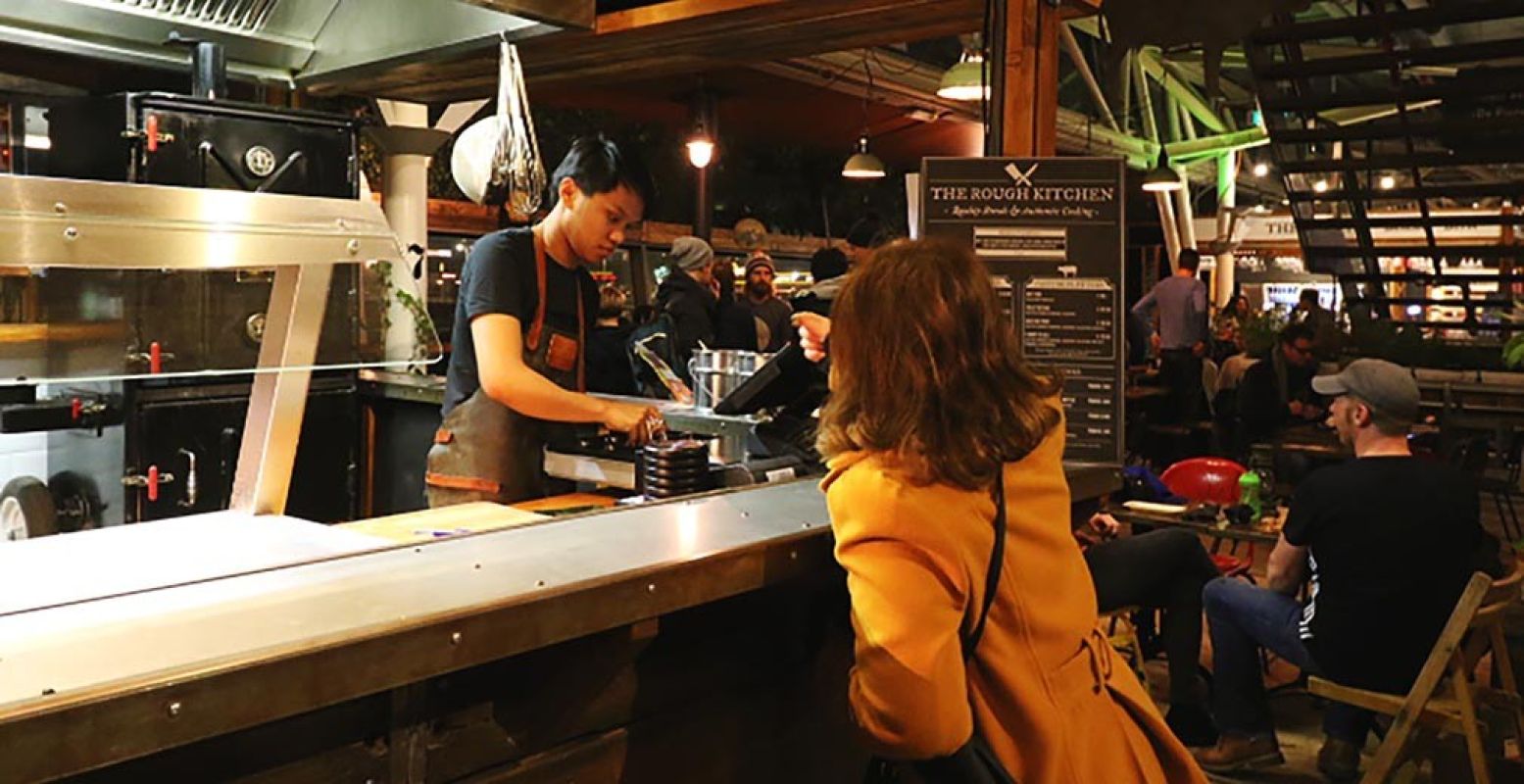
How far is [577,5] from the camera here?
132 inches

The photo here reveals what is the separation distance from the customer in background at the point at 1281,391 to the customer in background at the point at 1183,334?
170 cm

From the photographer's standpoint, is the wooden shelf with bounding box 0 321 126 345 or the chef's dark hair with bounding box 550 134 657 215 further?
the chef's dark hair with bounding box 550 134 657 215

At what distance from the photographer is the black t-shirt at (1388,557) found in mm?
3730

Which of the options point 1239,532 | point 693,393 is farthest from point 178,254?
point 1239,532

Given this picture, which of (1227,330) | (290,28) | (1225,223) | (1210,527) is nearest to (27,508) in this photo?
(290,28)

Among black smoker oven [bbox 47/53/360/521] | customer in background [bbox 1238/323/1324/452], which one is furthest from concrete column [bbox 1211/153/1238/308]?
black smoker oven [bbox 47/53/360/521]

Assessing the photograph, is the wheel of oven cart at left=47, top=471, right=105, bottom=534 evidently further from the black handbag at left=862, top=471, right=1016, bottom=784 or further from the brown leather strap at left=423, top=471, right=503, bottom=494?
the black handbag at left=862, top=471, right=1016, bottom=784

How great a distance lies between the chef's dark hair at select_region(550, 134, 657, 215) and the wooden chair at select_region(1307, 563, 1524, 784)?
7.89 ft

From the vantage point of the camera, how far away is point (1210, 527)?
15.6 ft

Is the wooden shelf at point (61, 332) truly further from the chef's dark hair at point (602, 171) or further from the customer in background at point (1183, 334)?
the customer in background at point (1183, 334)

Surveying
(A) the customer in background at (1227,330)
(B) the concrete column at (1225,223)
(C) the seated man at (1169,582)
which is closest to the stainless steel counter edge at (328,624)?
(C) the seated man at (1169,582)

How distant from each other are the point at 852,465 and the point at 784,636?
20.2 inches

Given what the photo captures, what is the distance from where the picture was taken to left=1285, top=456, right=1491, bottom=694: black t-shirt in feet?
12.2

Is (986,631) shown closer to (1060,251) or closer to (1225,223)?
(1060,251)
